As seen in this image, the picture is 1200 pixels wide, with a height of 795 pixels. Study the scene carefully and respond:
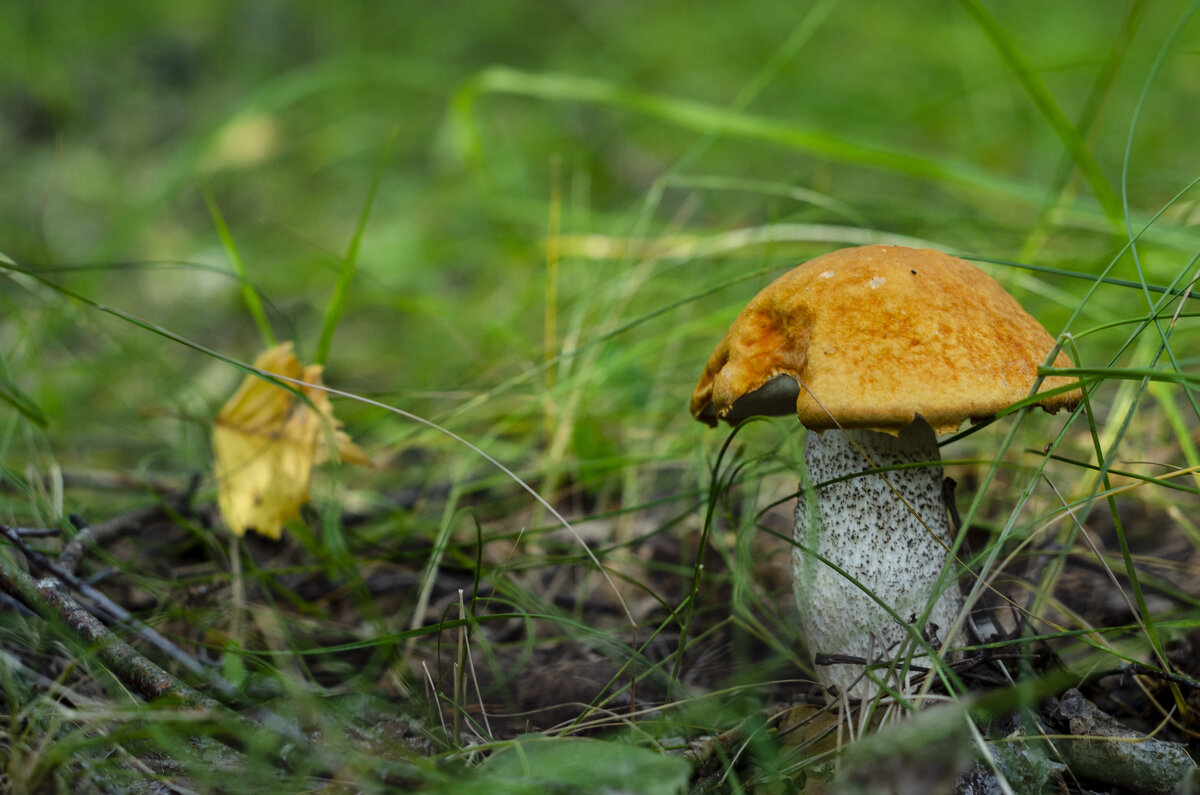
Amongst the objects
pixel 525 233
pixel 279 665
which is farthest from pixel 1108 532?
pixel 525 233

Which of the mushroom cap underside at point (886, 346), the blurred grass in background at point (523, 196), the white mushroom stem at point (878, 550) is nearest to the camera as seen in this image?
the mushroom cap underside at point (886, 346)

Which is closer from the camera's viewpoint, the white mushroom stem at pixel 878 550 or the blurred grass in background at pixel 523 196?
the white mushroom stem at pixel 878 550

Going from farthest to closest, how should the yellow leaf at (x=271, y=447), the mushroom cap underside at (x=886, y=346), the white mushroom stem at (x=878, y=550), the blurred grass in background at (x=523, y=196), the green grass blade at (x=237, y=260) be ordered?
the blurred grass in background at (x=523, y=196)
the green grass blade at (x=237, y=260)
the yellow leaf at (x=271, y=447)
the white mushroom stem at (x=878, y=550)
the mushroom cap underside at (x=886, y=346)

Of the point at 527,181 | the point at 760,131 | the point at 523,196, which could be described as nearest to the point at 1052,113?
the point at 760,131

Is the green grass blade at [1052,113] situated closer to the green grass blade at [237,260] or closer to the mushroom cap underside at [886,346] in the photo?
the mushroom cap underside at [886,346]

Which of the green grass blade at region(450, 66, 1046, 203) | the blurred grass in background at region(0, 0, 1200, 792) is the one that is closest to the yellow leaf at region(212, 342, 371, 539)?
the blurred grass in background at region(0, 0, 1200, 792)

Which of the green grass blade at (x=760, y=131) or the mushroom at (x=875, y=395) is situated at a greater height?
the green grass blade at (x=760, y=131)

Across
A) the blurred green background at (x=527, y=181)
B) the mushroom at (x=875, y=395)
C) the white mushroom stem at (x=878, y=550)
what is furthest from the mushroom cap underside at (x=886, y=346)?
the blurred green background at (x=527, y=181)

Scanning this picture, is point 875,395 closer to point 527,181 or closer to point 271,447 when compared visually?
point 271,447

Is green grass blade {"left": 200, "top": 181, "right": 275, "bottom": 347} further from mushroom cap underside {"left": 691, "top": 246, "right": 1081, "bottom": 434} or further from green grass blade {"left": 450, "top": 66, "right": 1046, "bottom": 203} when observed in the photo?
mushroom cap underside {"left": 691, "top": 246, "right": 1081, "bottom": 434}
